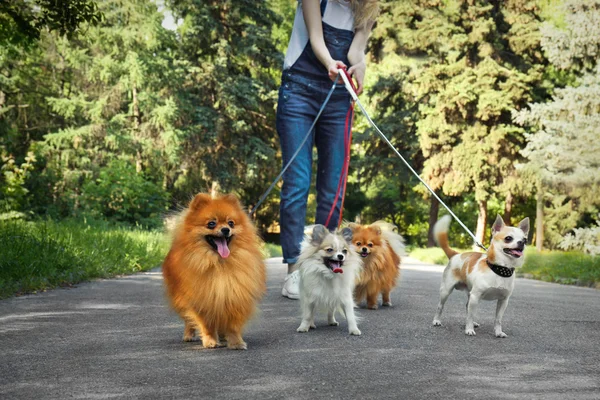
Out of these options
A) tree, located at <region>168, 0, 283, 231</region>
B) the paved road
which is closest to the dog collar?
the paved road

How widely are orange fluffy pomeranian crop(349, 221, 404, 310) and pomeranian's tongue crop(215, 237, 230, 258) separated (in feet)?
7.94

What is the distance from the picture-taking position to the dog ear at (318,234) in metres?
5.48

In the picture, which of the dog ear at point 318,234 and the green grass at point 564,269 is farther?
the green grass at point 564,269

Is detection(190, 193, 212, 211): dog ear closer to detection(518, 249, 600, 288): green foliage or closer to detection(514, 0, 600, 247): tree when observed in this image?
detection(518, 249, 600, 288): green foliage

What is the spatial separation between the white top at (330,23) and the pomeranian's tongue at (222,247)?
2.70m

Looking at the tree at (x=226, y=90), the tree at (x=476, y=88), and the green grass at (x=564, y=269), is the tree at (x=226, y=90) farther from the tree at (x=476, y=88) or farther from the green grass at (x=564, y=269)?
the green grass at (x=564, y=269)

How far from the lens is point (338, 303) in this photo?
207 inches

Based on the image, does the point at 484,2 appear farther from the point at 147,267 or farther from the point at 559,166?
the point at 147,267

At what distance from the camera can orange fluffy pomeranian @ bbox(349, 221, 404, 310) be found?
21.6ft

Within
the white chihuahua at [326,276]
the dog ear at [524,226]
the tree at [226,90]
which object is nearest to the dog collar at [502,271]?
the dog ear at [524,226]

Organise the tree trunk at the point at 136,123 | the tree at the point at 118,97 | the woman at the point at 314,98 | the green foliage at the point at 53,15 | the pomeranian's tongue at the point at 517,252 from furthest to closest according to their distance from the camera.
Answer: the tree trunk at the point at 136,123
the tree at the point at 118,97
the green foliage at the point at 53,15
the woman at the point at 314,98
the pomeranian's tongue at the point at 517,252

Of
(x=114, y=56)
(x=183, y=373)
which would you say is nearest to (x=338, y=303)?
(x=183, y=373)

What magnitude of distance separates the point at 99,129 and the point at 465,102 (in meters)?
16.0

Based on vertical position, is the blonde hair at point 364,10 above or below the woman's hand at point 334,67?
above
